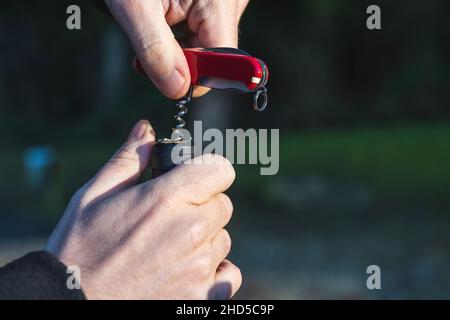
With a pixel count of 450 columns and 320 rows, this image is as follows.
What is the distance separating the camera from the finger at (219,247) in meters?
2.25

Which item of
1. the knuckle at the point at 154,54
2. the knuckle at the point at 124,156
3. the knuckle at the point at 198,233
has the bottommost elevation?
the knuckle at the point at 198,233

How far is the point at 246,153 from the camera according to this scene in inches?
497

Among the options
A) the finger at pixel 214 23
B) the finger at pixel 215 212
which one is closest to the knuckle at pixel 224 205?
the finger at pixel 215 212

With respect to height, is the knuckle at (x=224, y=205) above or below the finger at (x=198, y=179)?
below

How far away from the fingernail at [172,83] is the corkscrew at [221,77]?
2.1 inches

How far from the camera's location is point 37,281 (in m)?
1.89

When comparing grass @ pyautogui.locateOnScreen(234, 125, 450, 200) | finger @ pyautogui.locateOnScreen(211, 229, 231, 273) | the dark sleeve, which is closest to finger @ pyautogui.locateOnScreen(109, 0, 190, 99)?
finger @ pyautogui.locateOnScreen(211, 229, 231, 273)

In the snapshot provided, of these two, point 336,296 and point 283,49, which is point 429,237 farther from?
point 283,49

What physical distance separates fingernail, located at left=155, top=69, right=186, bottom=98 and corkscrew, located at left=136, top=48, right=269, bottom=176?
5cm

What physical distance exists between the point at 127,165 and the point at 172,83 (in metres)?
0.50

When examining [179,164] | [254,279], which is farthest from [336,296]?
[179,164]

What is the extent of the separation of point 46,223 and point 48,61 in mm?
16591

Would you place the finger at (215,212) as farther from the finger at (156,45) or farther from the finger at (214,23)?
the finger at (214,23)

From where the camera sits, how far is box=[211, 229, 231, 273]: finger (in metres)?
2.25
